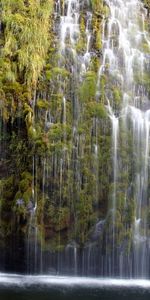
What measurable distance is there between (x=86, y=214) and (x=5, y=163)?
293 cm

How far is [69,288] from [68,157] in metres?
3.93

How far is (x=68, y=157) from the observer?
48.6 feet

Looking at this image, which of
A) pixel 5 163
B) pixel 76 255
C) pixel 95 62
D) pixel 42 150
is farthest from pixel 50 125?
pixel 76 255

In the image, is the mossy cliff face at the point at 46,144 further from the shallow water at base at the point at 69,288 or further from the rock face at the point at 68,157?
the shallow water at base at the point at 69,288

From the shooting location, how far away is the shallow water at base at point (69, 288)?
40.7 feet

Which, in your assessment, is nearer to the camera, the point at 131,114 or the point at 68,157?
the point at 68,157

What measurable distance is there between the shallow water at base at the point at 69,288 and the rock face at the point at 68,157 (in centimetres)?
51

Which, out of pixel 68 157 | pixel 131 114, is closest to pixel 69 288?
pixel 68 157

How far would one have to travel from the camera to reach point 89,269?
47.3ft

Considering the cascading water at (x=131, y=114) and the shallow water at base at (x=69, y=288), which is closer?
the shallow water at base at (x=69, y=288)

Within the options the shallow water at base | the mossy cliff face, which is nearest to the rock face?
the mossy cliff face

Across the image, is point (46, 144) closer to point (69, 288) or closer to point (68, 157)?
point (68, 157)

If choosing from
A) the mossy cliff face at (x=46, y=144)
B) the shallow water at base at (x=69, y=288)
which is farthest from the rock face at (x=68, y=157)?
the shallow water at base at (x=69, y=288)

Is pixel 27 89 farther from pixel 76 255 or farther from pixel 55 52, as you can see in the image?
pixel 76 255
